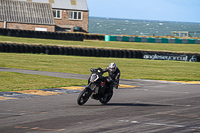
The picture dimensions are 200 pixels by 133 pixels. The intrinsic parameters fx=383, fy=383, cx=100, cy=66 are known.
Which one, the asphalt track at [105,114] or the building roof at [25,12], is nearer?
the asphalt track at [105,114]

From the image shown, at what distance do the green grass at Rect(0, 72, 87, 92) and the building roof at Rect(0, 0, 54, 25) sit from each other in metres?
43.4

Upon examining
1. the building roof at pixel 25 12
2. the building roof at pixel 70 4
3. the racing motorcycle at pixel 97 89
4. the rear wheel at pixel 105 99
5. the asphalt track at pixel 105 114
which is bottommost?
the asphalt track at pixel 105 114

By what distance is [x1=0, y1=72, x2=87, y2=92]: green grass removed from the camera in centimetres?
1734

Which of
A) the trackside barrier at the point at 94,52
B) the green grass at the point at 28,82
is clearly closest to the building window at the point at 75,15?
the trackside barrier at the point at 94,52

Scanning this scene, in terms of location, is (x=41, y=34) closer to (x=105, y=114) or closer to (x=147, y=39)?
(x=147, y=39)

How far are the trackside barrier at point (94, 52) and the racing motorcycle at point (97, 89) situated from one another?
2287 cm

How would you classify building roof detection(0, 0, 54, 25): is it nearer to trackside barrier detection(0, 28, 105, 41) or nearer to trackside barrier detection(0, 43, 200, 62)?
trackside barrier detection(0, 28, 105, 41)

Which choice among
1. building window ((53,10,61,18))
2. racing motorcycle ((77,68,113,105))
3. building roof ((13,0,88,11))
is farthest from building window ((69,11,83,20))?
racing motorcycle ((77,68,113,105))

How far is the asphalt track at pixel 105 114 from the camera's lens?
29.8ft

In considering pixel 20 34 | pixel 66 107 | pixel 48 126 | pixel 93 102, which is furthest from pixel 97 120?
pixel 20 34

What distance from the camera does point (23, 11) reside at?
65.2 m

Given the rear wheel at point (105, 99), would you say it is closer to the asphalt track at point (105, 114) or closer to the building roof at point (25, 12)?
the asphalt track at point (105, 114)

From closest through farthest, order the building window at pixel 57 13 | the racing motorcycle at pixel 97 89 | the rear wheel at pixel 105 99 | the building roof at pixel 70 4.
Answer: the racing motorcycle at pixel 97 89
the rear wheel at pixel 105 99
the building window at pixel 57 13
the building roof at pixel 70 4

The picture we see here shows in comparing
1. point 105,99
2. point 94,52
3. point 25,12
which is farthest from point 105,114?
point 25,12
